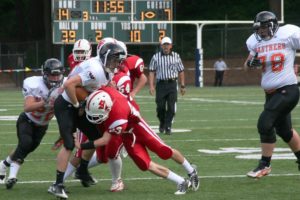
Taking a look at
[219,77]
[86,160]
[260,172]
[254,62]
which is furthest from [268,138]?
[219,77]

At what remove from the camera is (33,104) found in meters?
9.08

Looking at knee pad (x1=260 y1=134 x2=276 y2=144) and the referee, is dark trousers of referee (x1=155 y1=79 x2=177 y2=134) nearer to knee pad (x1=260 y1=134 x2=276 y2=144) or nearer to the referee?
the referee

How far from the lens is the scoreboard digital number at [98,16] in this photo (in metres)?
30.0

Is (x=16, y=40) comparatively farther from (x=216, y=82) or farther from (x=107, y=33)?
(x=107, y=33)

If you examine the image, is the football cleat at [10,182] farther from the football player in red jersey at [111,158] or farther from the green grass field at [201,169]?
the football player in red jersey at [111,158]

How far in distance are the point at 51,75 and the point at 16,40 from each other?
36.1m

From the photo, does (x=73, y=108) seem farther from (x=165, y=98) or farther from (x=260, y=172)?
(x=165, y=98)

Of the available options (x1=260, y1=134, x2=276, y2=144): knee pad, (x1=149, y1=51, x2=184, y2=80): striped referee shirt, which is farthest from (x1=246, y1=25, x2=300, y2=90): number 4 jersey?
(x1=149, y1=51, x2=184, y2=80): striped referee shirt

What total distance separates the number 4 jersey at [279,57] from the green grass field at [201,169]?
992 millimetres

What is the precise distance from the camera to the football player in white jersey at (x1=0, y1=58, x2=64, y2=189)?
905 cm

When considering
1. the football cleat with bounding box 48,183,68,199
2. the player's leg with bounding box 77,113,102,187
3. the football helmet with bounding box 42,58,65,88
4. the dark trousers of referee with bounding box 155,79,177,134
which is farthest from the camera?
the dark trousers of referee with bounding box 155,79,177,134

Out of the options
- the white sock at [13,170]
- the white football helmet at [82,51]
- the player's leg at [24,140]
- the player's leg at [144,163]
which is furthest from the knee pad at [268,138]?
the white sock at [13,170]

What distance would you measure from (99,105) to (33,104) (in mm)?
1113

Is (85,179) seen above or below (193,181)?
below
